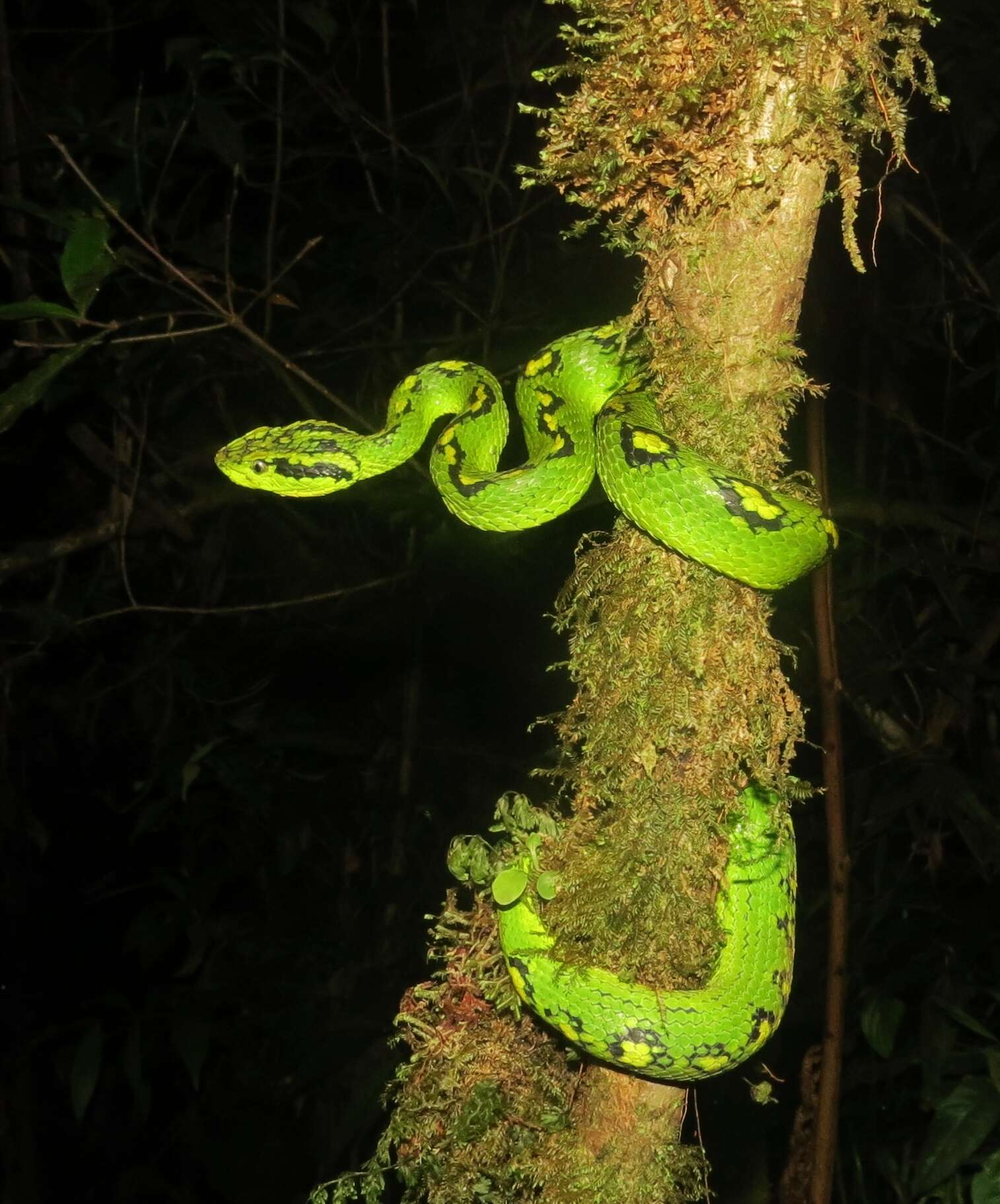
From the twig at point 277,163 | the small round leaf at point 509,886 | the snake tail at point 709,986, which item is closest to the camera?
the snake tail at point 709,986

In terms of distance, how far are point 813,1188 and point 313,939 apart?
267 centimetres

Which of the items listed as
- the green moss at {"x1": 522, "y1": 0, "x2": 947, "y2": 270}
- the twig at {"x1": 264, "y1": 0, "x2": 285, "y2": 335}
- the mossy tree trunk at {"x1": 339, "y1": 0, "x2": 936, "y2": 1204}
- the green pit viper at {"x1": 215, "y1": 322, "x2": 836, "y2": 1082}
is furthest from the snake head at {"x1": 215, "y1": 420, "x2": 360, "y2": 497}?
the green moss at {"x1": 522, "y1": 0, "x2": 947, "y2": 270}

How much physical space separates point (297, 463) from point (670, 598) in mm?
1532

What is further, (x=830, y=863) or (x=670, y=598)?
(x=830, y=863)

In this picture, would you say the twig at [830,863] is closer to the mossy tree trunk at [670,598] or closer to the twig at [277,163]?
the mossy tree trunk at [670,598]

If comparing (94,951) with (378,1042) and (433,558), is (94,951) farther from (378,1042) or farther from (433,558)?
(433,558)

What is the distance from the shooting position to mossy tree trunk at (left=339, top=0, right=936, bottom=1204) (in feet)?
4.79

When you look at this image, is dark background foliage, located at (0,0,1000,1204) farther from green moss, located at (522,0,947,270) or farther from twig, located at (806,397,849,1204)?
green moss, located at (522,0,947,270)

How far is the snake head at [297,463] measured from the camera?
9.50 ft

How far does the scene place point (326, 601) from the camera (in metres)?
5.00

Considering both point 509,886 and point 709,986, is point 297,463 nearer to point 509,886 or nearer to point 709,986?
point 509,886

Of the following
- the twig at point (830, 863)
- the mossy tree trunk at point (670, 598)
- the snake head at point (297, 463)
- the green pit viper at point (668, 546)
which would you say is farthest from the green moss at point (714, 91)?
the snake head at point (297, 463)

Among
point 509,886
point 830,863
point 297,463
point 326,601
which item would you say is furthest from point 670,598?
point 326,601

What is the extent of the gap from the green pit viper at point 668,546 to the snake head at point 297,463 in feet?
1.90
